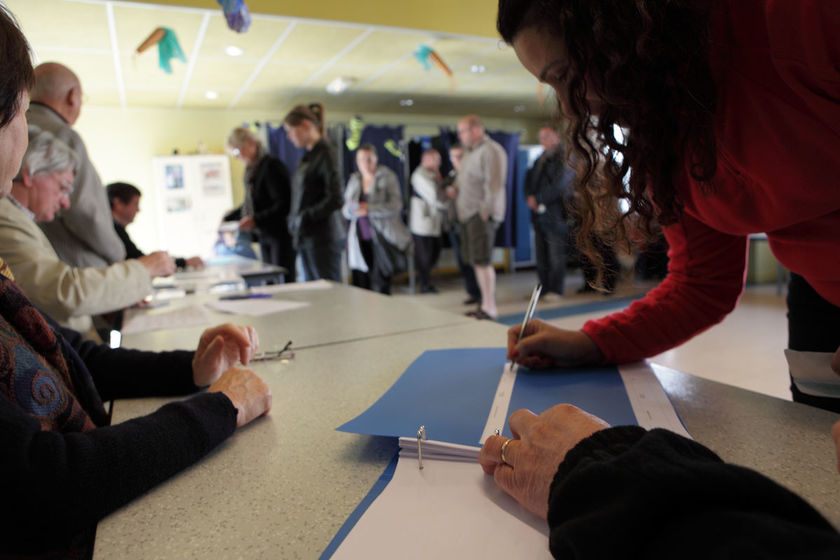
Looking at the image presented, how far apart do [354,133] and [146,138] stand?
2.36 meters

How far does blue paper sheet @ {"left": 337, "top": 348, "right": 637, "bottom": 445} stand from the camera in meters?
0.61

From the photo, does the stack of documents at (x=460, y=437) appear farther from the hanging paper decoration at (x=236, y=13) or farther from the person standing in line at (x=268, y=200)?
the person standing in line at (x=268, y=200)

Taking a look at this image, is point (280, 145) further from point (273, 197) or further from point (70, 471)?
point (70, 471)

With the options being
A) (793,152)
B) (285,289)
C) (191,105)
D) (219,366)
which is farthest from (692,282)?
(191,105)

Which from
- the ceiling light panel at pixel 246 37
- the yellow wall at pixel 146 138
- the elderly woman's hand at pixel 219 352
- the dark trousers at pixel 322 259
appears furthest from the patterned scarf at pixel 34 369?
the yellow wall at pixel 146 138

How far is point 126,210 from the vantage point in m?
2.97

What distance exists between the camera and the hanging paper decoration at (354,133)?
20.5 feet

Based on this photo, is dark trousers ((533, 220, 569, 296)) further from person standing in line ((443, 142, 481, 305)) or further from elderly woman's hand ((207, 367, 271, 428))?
elderly woman's hand ((207, 367, 271, 428))

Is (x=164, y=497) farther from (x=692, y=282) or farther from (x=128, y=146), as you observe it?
(x=128, y=146)

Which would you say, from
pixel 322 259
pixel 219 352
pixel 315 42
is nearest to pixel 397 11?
pixel 315 42

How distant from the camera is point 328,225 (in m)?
3.37

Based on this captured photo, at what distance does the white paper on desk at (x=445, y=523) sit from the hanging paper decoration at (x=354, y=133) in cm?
609

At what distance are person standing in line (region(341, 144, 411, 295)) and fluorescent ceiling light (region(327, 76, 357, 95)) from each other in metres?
0.63

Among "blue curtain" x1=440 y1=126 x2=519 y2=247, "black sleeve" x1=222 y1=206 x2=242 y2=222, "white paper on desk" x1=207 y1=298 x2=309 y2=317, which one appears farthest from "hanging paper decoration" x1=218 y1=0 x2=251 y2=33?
"blue curtain" x1=440 y1=126 x2=519 y2=247
